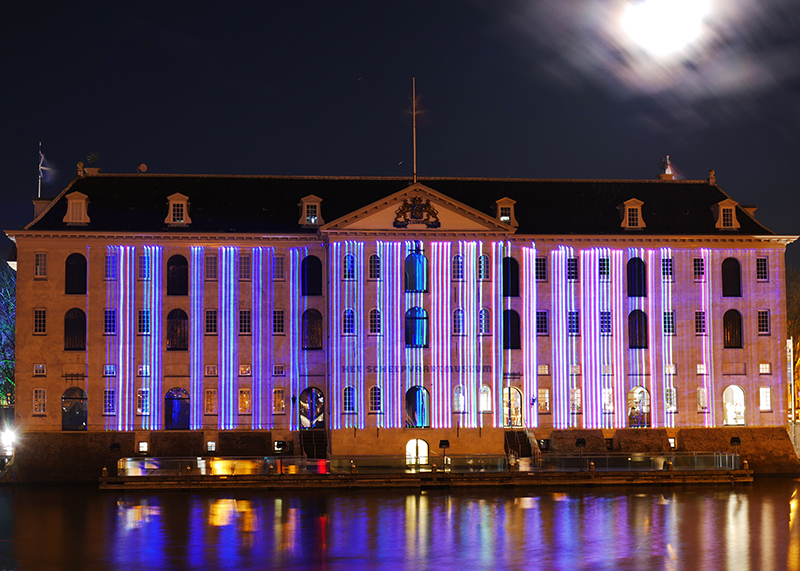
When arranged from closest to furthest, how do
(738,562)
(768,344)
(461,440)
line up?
(738,562) < (461,440) < (768,344)

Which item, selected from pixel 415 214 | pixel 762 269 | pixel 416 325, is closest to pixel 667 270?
pixel 762 269

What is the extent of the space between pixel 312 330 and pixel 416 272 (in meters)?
7.51

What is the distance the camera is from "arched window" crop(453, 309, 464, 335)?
202ft

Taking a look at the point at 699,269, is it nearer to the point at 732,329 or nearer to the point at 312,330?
the point at 732,329

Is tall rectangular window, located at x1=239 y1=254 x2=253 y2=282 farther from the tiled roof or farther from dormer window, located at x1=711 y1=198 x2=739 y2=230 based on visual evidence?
dormer window, located at x1=711 y1=198 x2=739 y2=230

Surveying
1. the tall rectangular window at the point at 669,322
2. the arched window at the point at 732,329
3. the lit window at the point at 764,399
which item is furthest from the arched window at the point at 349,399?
the lit window at the point at 764,399

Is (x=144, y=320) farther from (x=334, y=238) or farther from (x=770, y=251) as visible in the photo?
(x=770, y=251)

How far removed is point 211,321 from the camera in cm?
6300

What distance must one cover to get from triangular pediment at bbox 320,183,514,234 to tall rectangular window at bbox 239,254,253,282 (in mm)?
7365

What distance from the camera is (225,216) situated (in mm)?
64000

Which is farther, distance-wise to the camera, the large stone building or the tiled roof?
the tiled roof

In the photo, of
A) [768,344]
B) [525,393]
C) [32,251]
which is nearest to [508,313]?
[525,393]

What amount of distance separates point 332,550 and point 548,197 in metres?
36.4

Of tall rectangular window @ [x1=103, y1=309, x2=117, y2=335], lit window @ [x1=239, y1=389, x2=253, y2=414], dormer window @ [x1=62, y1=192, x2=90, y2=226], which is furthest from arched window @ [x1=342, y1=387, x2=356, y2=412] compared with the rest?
dormer window @ [x1=62, y1=192, x2=90, y2=226]
